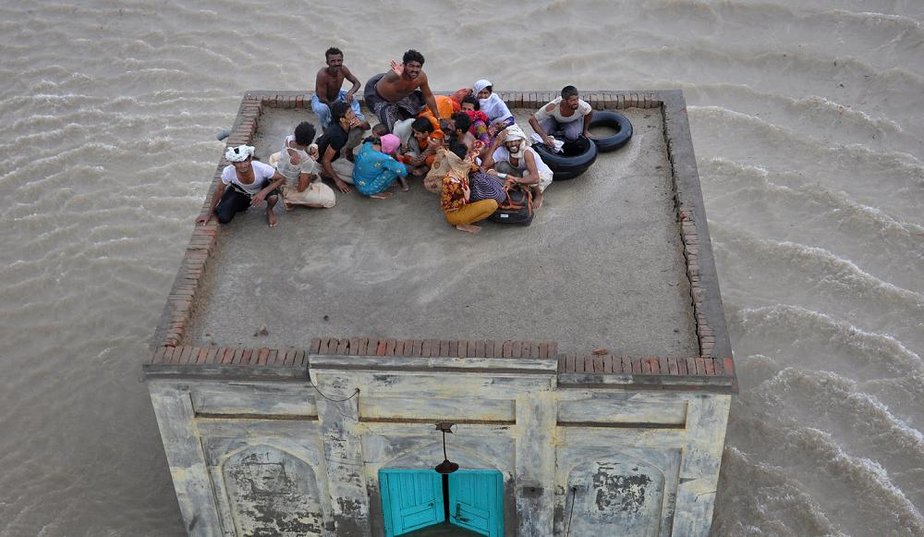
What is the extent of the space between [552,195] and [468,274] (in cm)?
137

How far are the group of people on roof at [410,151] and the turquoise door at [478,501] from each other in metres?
2.20

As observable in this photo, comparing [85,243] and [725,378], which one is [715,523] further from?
[85,243]

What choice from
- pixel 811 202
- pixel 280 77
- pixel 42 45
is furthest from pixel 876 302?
pixel 42 45

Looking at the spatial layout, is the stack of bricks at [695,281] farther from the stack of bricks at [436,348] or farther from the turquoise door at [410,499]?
the turquoise door at [410,499]

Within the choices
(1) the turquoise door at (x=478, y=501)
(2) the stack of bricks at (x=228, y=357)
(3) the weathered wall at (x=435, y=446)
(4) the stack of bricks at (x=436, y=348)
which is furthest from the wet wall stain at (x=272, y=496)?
(4) the stack of bricks at (x=436, y=348)

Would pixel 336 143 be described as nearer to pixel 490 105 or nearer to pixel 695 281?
pixel 490 105

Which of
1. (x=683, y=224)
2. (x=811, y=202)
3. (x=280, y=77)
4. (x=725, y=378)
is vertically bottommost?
(x=725, y=378)

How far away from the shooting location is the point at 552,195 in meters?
10.4

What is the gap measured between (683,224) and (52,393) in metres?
7.27

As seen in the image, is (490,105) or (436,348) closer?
(436,348)

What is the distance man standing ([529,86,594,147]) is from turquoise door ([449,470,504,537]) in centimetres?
327

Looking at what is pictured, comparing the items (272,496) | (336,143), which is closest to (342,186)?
(336,143)

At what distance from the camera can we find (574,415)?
28.2 feet

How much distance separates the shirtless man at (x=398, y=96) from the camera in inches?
419
